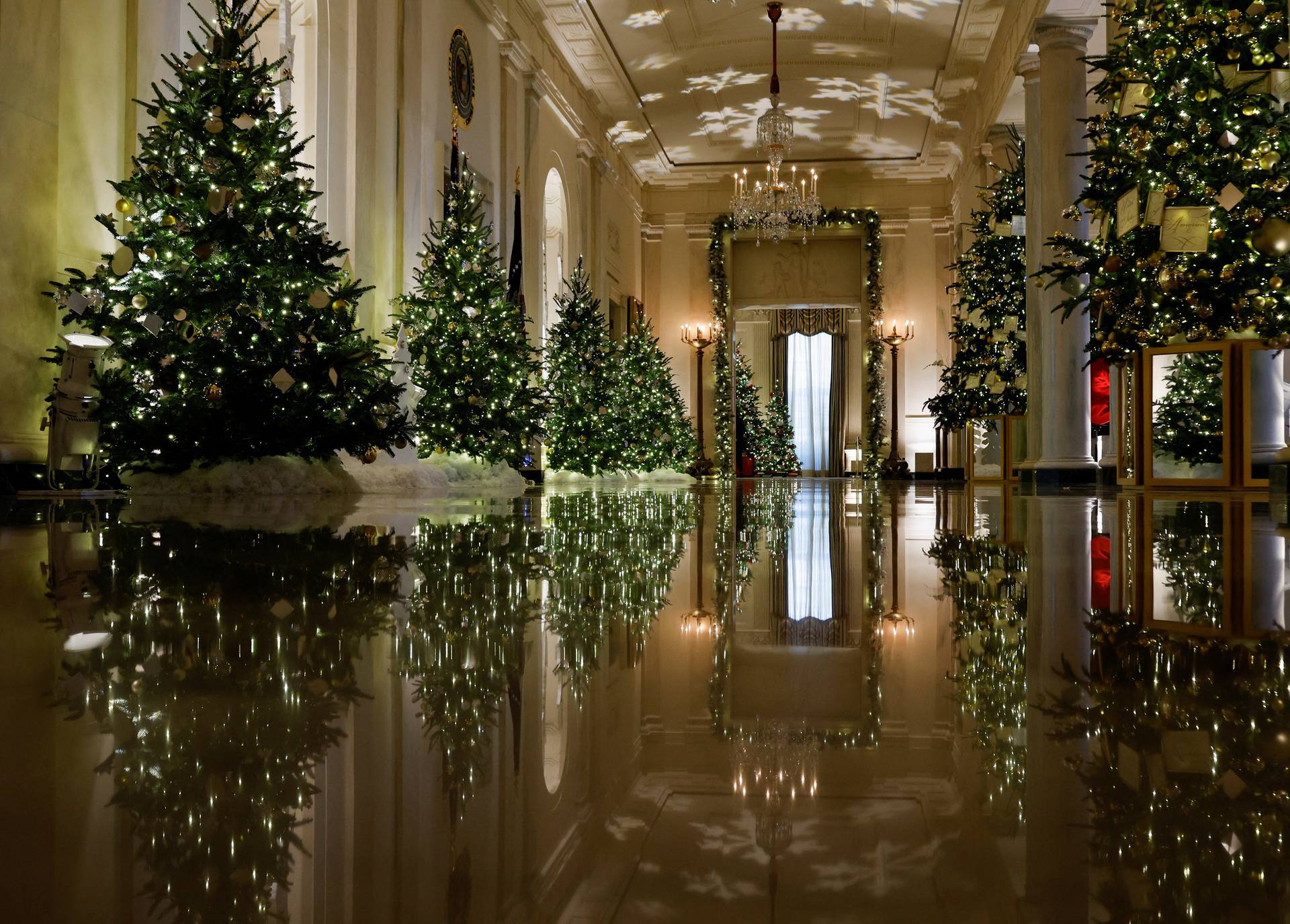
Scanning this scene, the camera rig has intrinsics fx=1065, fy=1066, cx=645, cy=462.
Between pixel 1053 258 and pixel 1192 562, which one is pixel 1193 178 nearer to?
pixel 1053 258

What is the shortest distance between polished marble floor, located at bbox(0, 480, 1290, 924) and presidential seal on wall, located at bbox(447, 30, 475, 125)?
9016mm

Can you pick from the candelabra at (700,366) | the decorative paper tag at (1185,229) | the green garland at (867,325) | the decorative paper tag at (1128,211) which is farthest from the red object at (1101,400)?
the candelabra at (700,366)

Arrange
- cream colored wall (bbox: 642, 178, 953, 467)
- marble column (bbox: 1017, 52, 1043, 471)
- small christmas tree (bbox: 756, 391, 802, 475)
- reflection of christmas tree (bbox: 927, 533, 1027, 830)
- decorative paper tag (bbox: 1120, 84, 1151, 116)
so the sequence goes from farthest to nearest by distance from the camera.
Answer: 1. small christmas tree (bbox: 756, 391, 802, 475)
2. cream colored wall (bbox: 642, 178, 953, 467)
3. marble column (bbox: 1017, 52, 1043, 471)
4. decorative paper tag (bbox: 1120, 84, 1151, 116)
5. reflection of christmas tree (bbox: 927, 533, 1027, 830)

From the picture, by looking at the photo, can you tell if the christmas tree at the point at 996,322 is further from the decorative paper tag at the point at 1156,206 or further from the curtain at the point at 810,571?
the curtain at the point at 810,571

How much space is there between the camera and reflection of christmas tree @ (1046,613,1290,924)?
299 millimetres

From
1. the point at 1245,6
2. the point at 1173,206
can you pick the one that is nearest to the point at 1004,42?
the point at 1245,6

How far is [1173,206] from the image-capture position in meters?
4.86

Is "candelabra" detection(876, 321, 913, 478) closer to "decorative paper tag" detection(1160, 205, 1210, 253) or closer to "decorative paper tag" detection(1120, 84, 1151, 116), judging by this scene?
"decorative paper tag" detection(1120, 84, 1151, 116)

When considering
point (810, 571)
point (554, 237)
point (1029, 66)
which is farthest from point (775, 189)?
point (810, 571)

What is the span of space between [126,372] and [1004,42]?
956 cm

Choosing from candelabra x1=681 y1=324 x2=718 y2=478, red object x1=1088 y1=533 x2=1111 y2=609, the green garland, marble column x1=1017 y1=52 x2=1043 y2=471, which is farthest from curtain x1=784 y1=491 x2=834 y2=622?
candelabra x1=681 y1=324 x2=718 y2=478

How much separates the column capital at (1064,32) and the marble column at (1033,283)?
1.77 ft

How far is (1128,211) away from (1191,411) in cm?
111

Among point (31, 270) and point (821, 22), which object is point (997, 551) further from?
point (821, 22)
